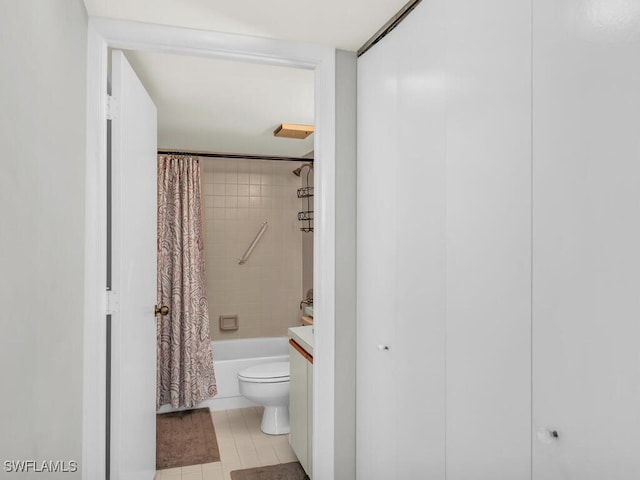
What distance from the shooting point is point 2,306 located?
787 mm

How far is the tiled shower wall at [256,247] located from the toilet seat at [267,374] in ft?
3.75

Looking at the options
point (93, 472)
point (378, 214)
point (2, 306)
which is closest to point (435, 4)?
point (378, 214)

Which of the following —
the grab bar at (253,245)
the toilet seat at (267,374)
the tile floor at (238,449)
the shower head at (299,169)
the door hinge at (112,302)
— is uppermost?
the shower head at (299,169)

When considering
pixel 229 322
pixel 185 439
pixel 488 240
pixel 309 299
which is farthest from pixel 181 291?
pixel 488 240

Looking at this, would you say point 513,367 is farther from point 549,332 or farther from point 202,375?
point 202,375

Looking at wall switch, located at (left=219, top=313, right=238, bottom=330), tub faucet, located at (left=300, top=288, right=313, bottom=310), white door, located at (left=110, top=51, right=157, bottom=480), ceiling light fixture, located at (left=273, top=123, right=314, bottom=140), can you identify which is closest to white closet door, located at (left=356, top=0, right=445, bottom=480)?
Result: white door, located at (left=110, top=51, right=157, bottom=480)

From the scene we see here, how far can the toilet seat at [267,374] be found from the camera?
10.1ft

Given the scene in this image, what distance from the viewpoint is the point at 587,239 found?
0.86 meters

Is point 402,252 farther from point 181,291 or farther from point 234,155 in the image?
point 234,155

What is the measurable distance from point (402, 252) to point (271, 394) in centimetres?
194

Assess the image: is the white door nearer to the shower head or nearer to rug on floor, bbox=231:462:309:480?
rug on floor, bbox=231:462:309:480

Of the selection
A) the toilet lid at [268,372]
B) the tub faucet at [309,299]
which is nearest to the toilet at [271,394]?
the toilet lid at [268,372]

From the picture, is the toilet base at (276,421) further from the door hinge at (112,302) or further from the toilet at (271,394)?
the door hinge at (112,302)

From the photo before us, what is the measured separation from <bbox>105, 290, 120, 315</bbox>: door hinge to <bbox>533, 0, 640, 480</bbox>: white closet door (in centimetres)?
147
